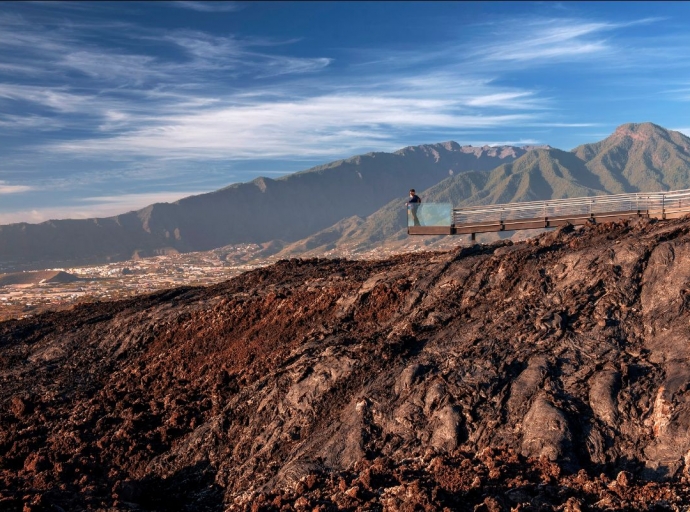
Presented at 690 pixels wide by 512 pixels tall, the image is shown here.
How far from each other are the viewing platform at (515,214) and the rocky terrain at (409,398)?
733 centimetres

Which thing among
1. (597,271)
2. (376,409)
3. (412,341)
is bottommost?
(376,409)

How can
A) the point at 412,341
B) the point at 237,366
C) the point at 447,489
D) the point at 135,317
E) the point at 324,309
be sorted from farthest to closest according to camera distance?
1. the point at 135,317
2. the point at 324,309
3. the point at 237,366
4. the point at 412,341
5. the point at 447,489

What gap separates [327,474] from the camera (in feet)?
46.8

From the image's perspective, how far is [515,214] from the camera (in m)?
31.4

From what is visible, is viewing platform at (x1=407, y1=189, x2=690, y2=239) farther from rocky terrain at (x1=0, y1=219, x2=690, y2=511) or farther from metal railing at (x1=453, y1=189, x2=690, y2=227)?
rocky terrain at (x1=0, y1=219, x2=690, y2=511)

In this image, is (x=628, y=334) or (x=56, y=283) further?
(x=56, y=283)

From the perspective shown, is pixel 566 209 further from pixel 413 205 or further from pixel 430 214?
pixel 413 205

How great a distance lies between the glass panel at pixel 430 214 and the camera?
30734 mm

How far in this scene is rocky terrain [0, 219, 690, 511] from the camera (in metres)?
13.5

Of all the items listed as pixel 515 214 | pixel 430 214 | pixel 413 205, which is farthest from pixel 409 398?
pixel 515 214

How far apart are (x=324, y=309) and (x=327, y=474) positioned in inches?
350

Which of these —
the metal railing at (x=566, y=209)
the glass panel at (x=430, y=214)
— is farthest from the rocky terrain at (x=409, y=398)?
the metal railing at (x=566, y=209)

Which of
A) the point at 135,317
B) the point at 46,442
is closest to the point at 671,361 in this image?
the point at 46,442

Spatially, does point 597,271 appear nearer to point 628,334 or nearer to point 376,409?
point 628,334
